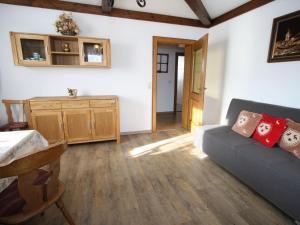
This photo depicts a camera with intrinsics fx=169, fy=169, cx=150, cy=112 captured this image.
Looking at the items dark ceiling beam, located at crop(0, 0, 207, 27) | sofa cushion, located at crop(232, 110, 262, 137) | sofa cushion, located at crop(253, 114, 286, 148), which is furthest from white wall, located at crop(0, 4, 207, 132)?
sofa cushion, located at crop(253, 114, 286, 148)

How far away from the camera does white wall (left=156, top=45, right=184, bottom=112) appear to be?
17.5 feet

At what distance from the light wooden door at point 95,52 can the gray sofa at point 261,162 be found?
2124 mm

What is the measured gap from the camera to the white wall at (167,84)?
5344mm

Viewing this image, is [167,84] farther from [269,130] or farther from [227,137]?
[269,130]

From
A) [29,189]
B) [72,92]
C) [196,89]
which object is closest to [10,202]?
[29,189]

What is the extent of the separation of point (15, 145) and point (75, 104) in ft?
5.11

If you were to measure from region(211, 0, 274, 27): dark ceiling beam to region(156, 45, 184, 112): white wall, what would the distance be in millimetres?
1896

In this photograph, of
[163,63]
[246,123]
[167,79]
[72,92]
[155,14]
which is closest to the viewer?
[246,123]

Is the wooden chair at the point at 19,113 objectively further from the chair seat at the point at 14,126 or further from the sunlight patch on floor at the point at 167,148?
the sunlight patch on floor at the point at 167,148

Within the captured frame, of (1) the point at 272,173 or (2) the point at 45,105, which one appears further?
(2) the point at 45,105

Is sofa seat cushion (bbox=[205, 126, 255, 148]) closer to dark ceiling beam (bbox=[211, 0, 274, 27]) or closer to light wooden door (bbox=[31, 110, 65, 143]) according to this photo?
dark ceiling beam (bbox=[211, 0, 274, 27])

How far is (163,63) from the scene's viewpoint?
5375 millimetres

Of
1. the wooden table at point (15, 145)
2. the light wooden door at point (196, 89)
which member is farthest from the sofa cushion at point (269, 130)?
the wooden table at point (15, 145)

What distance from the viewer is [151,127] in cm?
381
